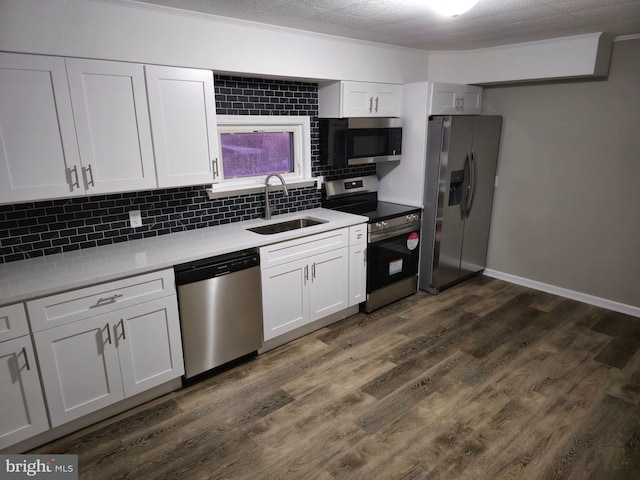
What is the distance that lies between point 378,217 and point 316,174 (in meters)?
0.72

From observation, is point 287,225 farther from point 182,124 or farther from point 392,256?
point 182,124

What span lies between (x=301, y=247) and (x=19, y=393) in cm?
184

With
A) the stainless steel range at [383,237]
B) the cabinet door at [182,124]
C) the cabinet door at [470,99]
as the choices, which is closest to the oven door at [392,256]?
the stainless steel range at [383,237]

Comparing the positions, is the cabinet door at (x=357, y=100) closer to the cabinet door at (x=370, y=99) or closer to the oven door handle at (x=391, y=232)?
the cabinet door at (x=370, y=99)

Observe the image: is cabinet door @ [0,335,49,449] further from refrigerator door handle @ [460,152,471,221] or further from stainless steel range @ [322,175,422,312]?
refrigerator door handle @ [460,152,471,221]

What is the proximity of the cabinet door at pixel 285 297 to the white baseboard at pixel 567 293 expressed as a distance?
8.06ft

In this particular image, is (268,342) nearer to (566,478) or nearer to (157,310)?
(157,310)

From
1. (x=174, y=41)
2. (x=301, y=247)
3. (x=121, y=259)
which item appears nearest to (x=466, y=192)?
(x=301, y=247)

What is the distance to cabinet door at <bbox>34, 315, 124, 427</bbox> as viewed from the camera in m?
2.08

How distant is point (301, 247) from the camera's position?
3.06m

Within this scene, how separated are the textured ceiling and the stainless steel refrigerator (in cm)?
78

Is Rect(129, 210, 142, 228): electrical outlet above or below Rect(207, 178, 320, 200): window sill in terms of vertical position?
below

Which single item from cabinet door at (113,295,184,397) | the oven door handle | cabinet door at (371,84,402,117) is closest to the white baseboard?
the oven door handle

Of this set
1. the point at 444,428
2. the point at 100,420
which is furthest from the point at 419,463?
the point at 100,420
